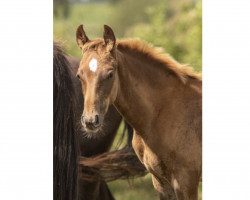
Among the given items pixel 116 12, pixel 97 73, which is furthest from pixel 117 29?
pixel 97 73

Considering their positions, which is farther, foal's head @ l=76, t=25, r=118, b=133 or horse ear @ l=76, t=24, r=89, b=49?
horse ear @ l=76, t=24, r=89, b=49

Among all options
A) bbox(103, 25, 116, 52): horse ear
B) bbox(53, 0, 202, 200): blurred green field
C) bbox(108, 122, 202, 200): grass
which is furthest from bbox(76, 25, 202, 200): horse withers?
bbox(108, 122, 202, 200): grass

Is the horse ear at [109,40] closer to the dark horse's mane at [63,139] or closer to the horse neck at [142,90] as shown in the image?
the horse neck at [142,90]

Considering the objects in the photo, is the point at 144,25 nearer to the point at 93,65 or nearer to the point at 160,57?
the point at 160,57

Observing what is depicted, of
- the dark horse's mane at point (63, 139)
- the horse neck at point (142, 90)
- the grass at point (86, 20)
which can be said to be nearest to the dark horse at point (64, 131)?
the dark horse's mane at point (63, 139)

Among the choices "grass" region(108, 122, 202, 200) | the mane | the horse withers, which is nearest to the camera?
the horse withers

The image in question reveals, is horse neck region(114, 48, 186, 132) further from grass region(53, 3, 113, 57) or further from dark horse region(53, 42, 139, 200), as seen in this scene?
grass region(53, 3, 113, 57)

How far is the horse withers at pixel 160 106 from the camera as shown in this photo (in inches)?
129

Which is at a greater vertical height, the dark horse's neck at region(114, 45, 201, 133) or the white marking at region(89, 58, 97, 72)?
the white marking at region(89, 58, 97, 72)

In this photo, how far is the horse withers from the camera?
3.28 metres

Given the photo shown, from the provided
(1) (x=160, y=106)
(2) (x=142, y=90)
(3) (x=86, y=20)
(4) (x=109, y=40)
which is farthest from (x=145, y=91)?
(3) (x=86, y=20)
